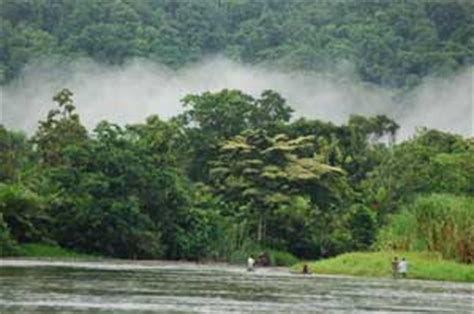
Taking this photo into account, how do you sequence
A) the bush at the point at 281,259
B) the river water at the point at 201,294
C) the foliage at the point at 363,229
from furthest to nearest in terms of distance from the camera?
the foliage at the point at 363,229, the bush at the point at 281,259, the river water at the point at 201,294

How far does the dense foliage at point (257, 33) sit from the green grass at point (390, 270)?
8869cm

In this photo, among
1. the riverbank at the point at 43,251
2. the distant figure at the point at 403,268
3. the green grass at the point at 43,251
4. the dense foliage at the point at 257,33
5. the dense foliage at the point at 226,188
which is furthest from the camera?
the dense foliage at the point at 257,33

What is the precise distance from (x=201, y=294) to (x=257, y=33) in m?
137

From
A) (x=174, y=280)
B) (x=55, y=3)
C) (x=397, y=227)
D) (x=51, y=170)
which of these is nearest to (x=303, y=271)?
(x=397, y=227)

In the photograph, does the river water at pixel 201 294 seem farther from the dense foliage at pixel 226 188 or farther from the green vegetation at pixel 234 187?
the dense foliage at pixel 226 188

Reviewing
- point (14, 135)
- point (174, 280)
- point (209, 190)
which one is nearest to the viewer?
point (174, 280)

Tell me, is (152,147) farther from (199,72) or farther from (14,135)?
(199,72)

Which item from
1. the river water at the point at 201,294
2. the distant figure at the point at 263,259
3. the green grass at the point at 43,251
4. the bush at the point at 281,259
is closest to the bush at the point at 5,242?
the green grass at the point at 43,251

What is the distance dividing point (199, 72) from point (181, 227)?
91279 millimetres

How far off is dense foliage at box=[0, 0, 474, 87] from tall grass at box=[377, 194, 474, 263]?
92008 millimetres

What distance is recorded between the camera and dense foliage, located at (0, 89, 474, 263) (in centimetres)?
5788

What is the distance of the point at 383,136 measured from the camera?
103938 millimetres

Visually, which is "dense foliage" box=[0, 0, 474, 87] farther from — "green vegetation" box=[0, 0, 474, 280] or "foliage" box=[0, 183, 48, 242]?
"foliage" box=[0, 183, 48, 242]

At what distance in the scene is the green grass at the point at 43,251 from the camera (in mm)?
55938
